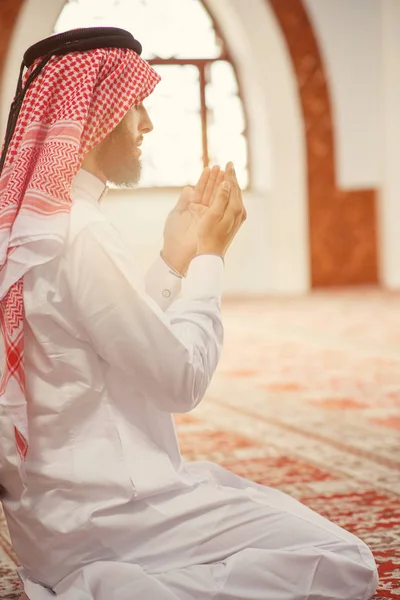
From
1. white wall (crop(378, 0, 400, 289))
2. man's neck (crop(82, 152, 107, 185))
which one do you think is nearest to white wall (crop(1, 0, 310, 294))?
white wall (crop(378, 0, 400, 289))

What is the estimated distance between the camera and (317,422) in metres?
4.37

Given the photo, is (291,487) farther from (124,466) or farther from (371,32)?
(371,32)

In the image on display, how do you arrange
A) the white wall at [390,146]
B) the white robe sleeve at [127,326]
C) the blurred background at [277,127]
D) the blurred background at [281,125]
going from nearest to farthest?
the white robe sleeve at [127,326]
the blurred background at [277,127]
the blurred background at [281,125]
the white wall at [390,146]

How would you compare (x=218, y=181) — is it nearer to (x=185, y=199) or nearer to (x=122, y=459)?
(x=185, y=199)

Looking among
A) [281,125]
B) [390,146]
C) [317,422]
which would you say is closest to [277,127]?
[281,125]

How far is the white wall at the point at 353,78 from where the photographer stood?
10.8m

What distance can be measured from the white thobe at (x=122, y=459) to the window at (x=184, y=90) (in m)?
9.02

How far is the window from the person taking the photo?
10898mm

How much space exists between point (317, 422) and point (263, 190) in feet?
23.0

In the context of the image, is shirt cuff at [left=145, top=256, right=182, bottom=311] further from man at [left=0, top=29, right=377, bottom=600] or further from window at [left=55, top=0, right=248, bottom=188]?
window at [left=55, top=0, right=248, bottom=188]

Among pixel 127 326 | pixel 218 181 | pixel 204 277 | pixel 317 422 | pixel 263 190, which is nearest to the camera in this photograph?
pixel 127 326

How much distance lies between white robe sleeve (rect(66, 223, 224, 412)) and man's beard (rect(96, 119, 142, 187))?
0.18m

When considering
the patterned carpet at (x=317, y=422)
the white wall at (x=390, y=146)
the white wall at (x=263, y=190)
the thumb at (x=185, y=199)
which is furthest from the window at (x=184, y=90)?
the thumb at (x=185, y=199)

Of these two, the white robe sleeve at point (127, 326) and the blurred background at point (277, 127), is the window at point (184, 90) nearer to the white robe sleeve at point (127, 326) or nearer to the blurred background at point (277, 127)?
the blurred background at point (277, 127)
